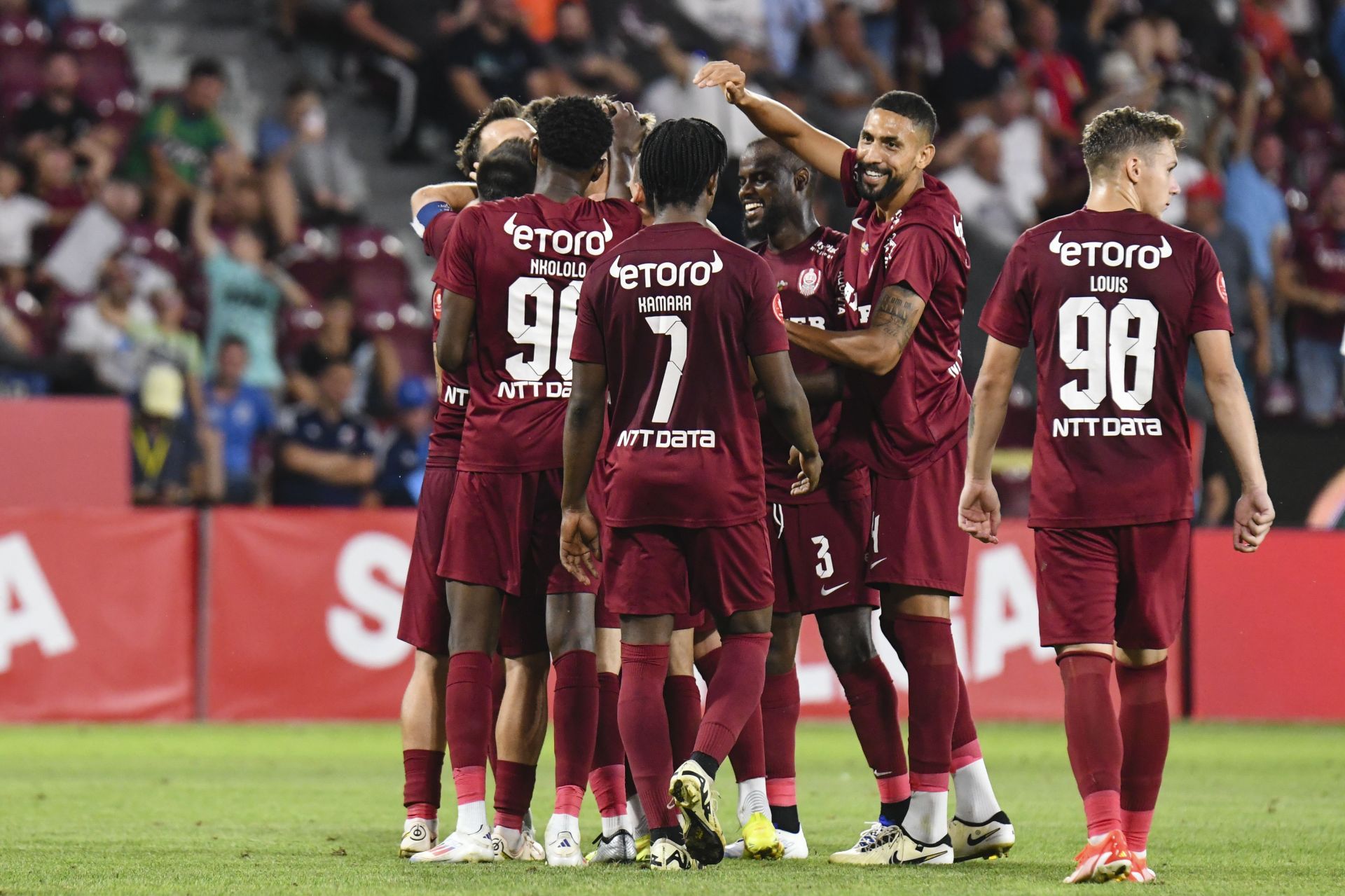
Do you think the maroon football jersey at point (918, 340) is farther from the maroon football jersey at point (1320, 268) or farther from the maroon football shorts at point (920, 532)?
the maroon football jersey at point (1320, 268)

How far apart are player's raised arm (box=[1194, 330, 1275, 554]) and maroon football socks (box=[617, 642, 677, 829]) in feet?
5.84

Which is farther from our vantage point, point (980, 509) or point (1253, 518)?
point (980, 509)

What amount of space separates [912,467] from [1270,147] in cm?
1294

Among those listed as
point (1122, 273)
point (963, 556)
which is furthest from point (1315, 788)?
point (1122, 273)

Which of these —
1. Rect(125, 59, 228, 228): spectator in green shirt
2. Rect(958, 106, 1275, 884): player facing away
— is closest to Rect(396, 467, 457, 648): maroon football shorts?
Rect(958, 106, 1275, 884): player facing away

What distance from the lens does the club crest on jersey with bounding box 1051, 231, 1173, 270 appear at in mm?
5828

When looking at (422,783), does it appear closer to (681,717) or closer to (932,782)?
(681,717)

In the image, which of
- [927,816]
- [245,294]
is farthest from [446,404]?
[245,294]

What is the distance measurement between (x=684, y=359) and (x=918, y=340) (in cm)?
100

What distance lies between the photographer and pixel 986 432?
596cm

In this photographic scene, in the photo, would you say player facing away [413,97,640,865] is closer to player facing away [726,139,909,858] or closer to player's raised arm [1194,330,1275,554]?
player facing away [726,139,909,858]

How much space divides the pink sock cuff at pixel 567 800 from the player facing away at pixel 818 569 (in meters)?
0.57

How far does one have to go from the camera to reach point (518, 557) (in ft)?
20.6

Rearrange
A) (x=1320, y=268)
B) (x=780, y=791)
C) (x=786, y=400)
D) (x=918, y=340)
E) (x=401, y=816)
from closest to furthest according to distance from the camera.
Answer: (x=786, y=400), (x=918, y=340), (x=780, y=791), (x=401, y=816), (x=1320, y=268)
